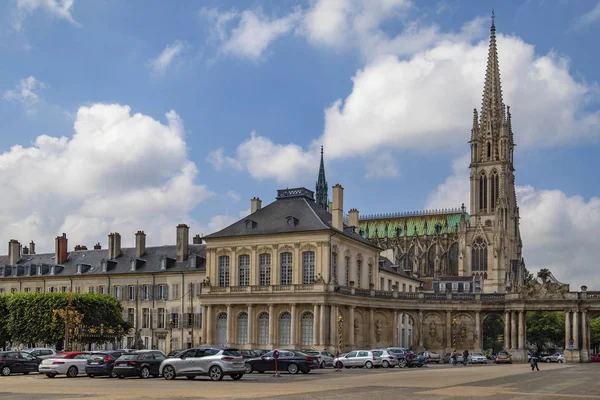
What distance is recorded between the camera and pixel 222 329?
7431cm

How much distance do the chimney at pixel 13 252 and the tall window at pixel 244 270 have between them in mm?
35270

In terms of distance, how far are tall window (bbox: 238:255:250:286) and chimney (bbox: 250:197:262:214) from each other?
19.7 feet

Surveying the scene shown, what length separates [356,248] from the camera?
76.4m

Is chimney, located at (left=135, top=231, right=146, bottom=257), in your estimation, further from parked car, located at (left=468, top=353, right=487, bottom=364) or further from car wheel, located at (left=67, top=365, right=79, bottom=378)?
car wheel, located at (left=67, top=365, right=79, bottom=378)

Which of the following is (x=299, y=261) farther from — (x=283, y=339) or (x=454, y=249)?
(x=454, y=249)

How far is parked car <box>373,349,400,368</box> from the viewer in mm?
53438

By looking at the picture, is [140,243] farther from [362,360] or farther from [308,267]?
[362,360]

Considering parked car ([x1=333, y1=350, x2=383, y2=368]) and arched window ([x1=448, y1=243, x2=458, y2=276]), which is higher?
arched window ([x1=448, y1=243, x2=458, y2=276])

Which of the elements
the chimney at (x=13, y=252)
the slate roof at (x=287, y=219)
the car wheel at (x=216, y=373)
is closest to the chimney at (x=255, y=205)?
the slate roof at (x=287, y=219)

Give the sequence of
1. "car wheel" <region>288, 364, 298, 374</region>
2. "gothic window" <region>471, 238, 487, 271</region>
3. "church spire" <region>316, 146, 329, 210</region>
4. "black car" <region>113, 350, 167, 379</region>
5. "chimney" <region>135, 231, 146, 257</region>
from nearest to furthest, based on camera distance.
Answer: "black car" <region>113, 350, 167, 379</region>, "car wheel" <region>288, 364, 298, 374</region>, "chimney" <region>135, 231, 146, 257</region>, "gothic window" <region>471, 238, 487, 271</region>, "church spire" <region>316, 146, 329, 210</region>

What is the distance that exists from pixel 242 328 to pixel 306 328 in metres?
6.75

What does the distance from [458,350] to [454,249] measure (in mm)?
68003

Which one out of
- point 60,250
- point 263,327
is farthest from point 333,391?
point 60,250

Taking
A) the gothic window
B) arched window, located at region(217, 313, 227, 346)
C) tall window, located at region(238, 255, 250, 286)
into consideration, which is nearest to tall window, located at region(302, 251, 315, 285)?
tall window, located at region(238, 255, 250, 286)
